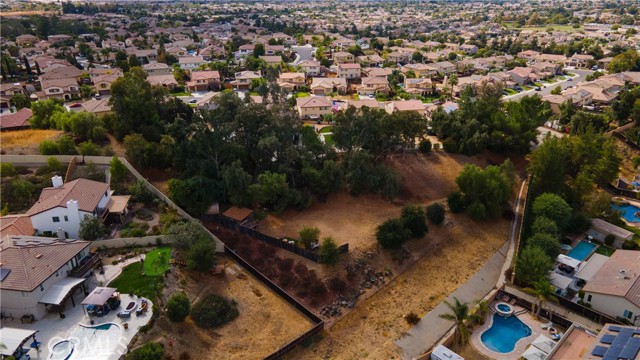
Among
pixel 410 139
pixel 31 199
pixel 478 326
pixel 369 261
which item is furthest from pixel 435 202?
pixel 31 199

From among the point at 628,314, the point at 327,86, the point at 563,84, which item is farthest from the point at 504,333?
the point at 563,84

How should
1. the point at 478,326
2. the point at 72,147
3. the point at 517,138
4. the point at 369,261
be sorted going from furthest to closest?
1. the point at 517,138
2. the point at 72,147
3. the point at 369,261
4. the point at 478,326

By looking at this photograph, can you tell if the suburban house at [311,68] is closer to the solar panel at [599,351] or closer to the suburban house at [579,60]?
the suburban house at [579,60]

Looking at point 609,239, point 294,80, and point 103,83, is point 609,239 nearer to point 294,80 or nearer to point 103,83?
point 294,80

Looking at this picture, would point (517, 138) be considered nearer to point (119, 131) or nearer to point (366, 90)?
point (366, 90)

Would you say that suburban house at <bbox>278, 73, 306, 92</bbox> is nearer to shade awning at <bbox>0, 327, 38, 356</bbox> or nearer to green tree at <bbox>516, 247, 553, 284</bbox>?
green tree at <bbox>516, 247, 553, 284</bbox>

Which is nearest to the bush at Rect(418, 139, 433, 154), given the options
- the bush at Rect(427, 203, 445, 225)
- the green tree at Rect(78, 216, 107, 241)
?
the bush at Rect(427, 203, 445, 225)
